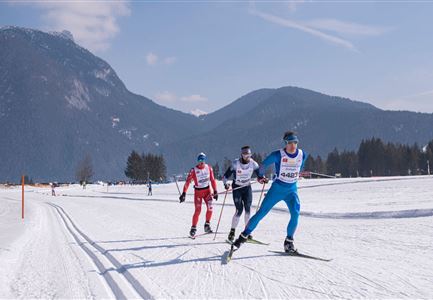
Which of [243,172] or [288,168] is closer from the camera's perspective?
[288,168]

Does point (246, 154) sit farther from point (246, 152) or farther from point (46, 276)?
point (46, 276)

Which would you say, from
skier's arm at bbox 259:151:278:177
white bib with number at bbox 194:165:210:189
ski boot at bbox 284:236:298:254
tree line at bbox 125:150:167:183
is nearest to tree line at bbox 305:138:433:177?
tree line at bbox 125:150:167:183

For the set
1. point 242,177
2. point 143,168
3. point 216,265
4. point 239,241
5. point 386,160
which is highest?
point 386,160

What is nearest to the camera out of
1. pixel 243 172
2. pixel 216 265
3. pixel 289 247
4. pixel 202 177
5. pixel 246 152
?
pixel 216 265

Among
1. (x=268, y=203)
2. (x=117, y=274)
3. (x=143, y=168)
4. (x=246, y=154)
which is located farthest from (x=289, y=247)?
(x=143, y=168)

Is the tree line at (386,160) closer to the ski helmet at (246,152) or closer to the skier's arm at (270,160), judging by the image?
the ski helmet at (246,152)

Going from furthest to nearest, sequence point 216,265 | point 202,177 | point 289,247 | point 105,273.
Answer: point 202,177 → point 289,247 → point 216,265 → point 105,273

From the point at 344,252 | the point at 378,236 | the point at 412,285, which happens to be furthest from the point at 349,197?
the point at 412,285

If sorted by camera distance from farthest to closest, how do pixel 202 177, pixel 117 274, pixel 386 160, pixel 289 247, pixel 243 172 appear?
pixel 386 160 < pixel 202 177 < pixel 243 172 < pixel 289 247 < pixel 117 274

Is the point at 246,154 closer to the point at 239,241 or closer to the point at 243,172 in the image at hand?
the point at 243,172

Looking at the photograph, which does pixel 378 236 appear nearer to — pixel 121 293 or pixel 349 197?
pixel 121 293

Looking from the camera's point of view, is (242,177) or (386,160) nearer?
(242,177)

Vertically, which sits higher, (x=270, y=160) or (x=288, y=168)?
(x=270, y=160)

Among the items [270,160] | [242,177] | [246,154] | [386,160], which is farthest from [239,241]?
[386,160]
